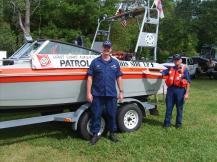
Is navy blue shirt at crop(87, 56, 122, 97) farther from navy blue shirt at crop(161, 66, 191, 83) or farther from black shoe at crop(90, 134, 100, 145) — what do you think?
navy blue shirt at crop(161, 66, 191, 83)

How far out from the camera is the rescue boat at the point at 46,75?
7.01m

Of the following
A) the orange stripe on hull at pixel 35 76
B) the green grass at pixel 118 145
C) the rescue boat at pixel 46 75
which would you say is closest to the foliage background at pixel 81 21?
the green grass at pixel 118 145

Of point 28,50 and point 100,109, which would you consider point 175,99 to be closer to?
point 100,109

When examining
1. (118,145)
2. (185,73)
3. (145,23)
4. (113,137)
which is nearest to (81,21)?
(145,23)

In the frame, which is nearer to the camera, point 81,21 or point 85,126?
point 85,126

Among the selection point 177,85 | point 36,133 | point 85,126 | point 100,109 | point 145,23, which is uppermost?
point 145,23

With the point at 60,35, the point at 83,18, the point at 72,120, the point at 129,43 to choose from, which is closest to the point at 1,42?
the point at 60,35

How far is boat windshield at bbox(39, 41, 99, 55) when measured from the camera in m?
7.79

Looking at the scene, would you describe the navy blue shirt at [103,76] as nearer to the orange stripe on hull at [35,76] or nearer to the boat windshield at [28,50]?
the orange stripe on hull at [35,76]

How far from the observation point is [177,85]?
28.2ft

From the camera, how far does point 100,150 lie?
6.99 meters

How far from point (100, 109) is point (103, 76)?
659 mm

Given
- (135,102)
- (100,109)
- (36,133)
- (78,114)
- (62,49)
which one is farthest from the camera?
(135,102)

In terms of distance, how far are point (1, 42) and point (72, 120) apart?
74.4 ft
